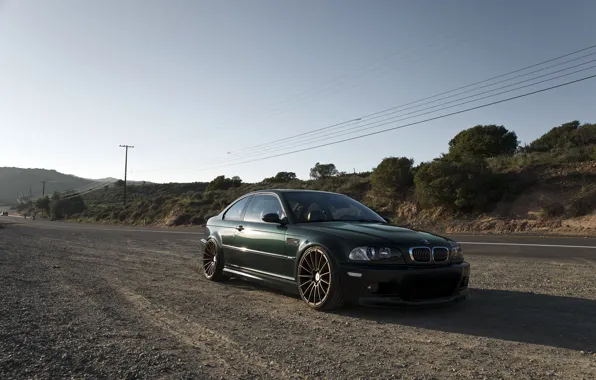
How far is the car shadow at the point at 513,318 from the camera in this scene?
3840 mm

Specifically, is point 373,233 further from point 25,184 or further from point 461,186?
point 25,184

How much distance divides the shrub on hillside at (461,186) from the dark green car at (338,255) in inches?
697

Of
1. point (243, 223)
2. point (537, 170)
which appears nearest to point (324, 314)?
point (243, 223)

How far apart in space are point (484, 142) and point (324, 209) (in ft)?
112

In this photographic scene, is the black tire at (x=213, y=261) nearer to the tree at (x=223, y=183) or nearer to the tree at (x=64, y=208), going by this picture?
the tree at (x=223, y=183)

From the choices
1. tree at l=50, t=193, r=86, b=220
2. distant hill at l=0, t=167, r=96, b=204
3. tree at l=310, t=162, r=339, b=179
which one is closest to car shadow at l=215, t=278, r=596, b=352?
tree at l=310, t=162, r=339, b=179

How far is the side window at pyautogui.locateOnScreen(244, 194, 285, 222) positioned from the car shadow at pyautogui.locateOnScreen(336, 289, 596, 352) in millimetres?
1824

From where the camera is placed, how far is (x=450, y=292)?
470 centimetres

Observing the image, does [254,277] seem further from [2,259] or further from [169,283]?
[2,259]

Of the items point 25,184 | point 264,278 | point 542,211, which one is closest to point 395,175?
point 542,211

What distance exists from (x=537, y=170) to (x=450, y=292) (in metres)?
22.3

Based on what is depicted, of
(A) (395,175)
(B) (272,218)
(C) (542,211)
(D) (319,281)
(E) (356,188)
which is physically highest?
(A) (395,175)

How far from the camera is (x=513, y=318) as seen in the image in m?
4.45

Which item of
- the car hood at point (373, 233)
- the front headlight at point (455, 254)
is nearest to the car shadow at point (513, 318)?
the front headlight at point (455, 254)
